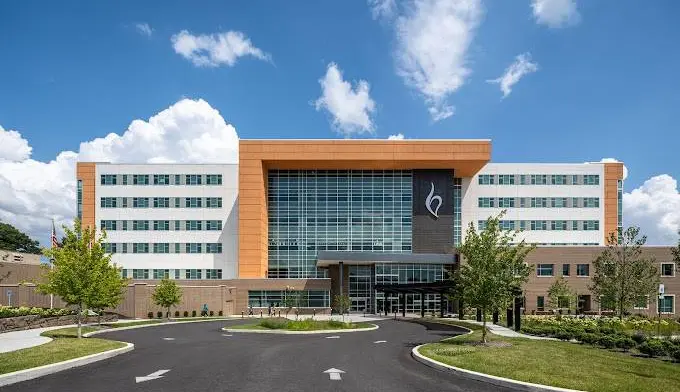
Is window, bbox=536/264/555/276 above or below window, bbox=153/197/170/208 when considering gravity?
below

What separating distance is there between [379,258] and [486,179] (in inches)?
813

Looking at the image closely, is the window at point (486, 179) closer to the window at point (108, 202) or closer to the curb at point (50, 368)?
the window at point (108, 202)

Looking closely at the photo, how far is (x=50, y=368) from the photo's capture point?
16.3 meters

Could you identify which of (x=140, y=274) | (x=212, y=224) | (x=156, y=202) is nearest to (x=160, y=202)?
(x=156, y=202)

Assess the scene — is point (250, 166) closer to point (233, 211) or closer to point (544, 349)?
point (233, 211)

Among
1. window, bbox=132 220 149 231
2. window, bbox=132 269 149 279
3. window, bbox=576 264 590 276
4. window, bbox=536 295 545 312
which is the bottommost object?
window, bbox=536 295 545 312

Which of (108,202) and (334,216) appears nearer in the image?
(108,202)

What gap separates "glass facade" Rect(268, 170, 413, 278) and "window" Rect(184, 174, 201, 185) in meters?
9.35

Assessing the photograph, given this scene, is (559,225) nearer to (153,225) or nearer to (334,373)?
(153,225)

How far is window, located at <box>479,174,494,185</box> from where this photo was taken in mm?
73375

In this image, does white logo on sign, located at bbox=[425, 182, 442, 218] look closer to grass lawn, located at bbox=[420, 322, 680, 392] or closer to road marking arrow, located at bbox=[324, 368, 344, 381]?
grass lawn, located at bbox=[420, 322, 680, 392]

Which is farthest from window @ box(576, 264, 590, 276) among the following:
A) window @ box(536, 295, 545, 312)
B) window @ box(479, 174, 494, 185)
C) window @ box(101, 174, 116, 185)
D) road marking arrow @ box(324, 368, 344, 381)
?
window @ box(101, 174, 116, 185)

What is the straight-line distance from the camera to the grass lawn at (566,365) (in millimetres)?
13922

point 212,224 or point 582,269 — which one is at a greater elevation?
point 212,224
